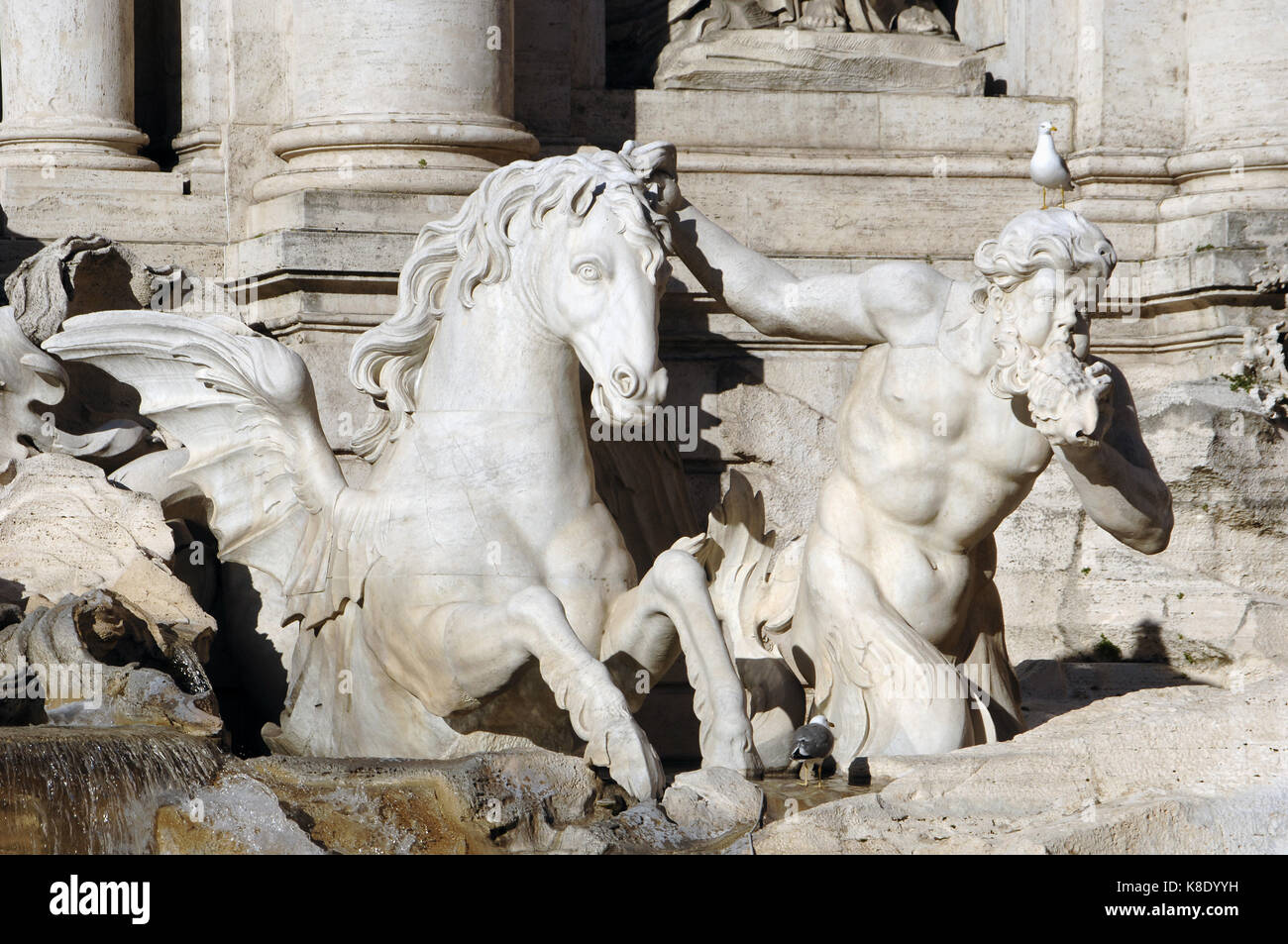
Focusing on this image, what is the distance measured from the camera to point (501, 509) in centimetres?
628

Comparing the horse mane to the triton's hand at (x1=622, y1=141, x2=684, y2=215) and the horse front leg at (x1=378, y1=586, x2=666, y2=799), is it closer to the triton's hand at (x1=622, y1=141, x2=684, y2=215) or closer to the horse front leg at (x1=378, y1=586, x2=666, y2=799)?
the triton's hand at (x1=622, y1=141, x2=684, y2=215)

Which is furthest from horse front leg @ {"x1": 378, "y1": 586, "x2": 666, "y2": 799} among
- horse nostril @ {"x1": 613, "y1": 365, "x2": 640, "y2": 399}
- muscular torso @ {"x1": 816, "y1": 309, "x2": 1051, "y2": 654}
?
muscular torso @ {"x1": 816, "y1": 309, "x2": 1051, "y2": 654}

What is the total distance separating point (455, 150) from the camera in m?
8.34

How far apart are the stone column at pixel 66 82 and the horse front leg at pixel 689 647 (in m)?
3.46

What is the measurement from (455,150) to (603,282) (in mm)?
2394

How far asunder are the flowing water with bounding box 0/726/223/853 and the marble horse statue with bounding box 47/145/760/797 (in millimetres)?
895

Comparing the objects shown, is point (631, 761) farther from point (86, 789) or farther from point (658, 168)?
point (658, 168)

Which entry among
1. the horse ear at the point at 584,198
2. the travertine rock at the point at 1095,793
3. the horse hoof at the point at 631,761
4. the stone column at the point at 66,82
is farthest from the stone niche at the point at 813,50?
the horse hoof at the point at 631,761

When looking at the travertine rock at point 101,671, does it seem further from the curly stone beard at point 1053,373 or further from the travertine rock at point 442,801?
the curly stone beard at point 1053,373

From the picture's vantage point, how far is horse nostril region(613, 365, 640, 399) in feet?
19.7

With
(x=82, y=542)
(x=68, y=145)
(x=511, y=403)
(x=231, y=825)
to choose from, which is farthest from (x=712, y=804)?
(x=68, y=145)

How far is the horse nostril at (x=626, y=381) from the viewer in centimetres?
600

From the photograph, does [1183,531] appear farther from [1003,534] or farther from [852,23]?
[852,23]
